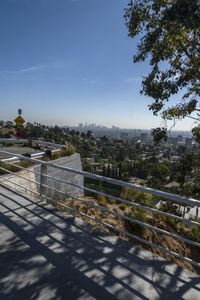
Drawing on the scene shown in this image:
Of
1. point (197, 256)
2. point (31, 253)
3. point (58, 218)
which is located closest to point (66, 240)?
point (31, 253)

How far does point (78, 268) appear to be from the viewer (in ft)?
12.3

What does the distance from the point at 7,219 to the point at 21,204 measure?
1.03 m

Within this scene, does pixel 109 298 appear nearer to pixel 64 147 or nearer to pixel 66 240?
pixel 66 240

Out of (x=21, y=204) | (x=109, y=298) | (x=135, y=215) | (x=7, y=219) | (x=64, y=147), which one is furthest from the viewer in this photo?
(x=64, y=147)

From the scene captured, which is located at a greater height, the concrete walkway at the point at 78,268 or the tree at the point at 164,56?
the tree at the point at 164,56

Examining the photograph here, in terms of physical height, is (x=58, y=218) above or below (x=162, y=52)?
below

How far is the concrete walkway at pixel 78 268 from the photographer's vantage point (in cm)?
322

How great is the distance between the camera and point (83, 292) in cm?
321

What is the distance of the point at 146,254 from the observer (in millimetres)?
4273

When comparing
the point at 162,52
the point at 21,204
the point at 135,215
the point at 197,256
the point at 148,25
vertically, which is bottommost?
the point at 197,256

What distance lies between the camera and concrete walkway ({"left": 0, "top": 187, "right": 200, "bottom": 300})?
3.22 metres

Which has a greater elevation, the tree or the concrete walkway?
the tree

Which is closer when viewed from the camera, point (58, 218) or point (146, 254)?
point (146, 254)

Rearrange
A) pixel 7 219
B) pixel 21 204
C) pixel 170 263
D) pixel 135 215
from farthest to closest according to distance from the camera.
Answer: pixel 135 215
pixel 21 204
pixel 7 219
pixel 170 263
